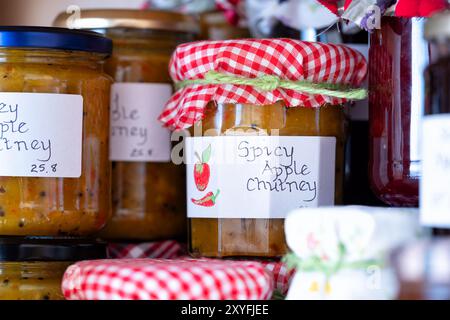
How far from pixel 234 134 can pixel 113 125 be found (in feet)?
0.76

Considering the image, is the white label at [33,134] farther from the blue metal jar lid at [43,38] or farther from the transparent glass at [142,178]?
the transparent glass at [142,178]

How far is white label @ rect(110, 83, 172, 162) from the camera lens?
1.16m

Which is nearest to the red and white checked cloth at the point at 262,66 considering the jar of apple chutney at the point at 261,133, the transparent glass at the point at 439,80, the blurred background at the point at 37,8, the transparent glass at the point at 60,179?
the jar of apple chutney at the point at 261,133

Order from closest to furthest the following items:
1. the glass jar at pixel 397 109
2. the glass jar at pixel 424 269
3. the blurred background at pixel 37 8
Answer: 1. the glass jar at pixel 424 269
2. the glass jar at pixel 397 109
3. the blurred background at pixel 37 8

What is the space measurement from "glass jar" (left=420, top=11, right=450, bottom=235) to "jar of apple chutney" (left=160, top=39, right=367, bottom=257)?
0.23 meters

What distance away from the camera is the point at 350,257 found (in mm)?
743

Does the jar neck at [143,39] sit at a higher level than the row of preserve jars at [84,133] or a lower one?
higher

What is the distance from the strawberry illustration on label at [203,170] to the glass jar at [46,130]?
0.41 ft

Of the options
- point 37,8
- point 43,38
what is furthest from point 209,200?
point 37,8

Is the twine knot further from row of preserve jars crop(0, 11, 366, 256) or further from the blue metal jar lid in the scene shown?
the blue metal jar lid

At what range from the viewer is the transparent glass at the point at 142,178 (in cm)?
117

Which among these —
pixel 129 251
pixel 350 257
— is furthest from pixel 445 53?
pixel 129 251

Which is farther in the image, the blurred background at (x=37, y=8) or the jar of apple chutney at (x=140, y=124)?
the blurred background at (x=37, y=8)
